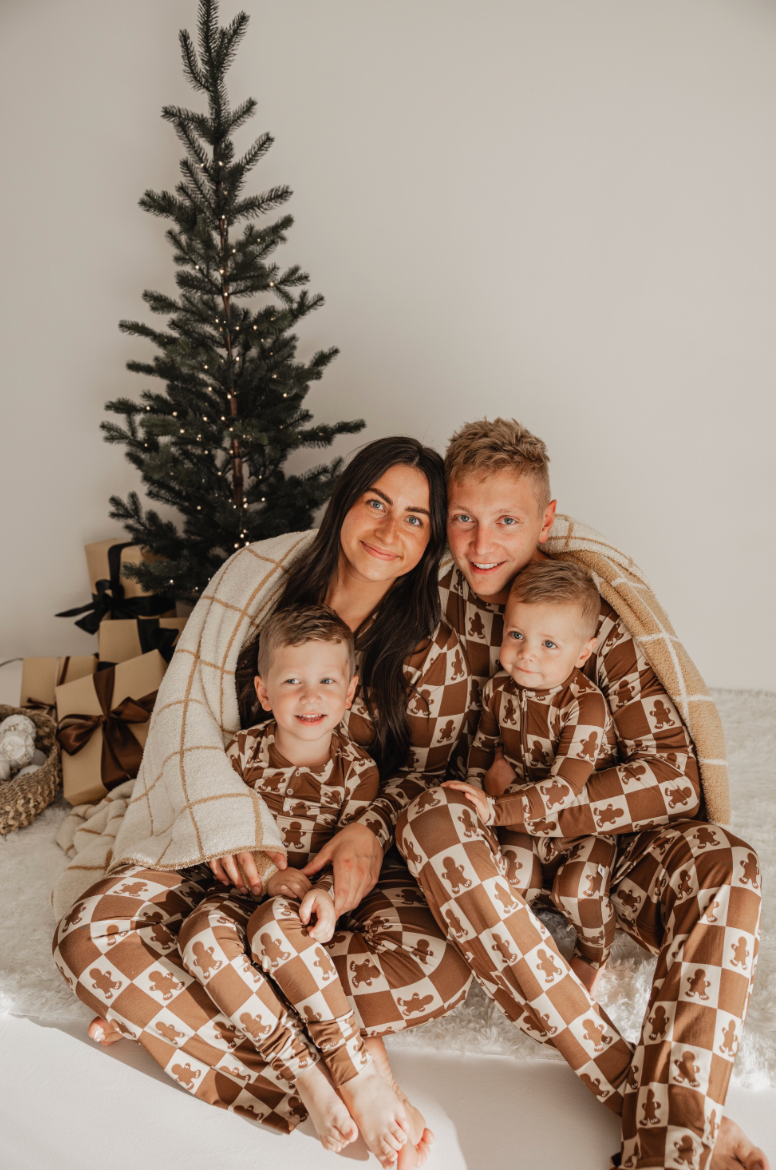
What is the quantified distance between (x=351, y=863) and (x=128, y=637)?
124cm

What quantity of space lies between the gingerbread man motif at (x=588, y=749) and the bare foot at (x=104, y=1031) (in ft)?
3.20

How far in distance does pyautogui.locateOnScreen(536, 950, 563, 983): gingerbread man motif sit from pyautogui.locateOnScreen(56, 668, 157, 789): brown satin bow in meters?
1.22

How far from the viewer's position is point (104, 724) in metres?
2.07

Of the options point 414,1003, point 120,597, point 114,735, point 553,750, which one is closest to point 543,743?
point 553,750

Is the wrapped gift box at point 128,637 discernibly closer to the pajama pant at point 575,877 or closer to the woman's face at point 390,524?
the woman's face at point 390,524

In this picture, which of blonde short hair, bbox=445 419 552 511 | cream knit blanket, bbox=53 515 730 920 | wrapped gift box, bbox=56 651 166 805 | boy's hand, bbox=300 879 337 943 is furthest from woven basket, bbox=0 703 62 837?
blonde short hair, bbox=445 419 552 511

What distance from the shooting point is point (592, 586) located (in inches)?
60.7

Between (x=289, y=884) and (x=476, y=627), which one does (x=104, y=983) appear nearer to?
(x=289, y=884)

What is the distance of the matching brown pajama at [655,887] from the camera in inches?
42.4

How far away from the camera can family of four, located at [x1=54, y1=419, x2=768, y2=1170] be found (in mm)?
1171

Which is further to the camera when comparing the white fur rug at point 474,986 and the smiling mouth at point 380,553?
the smiling mouth at point 380,553

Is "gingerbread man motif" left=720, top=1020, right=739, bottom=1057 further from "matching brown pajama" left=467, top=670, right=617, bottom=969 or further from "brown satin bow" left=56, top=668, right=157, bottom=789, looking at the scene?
"brown satin bow" left=56, top=668, right=157, bottom=789

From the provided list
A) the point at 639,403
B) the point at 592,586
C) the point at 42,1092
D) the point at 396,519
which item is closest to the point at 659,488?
the point at 639,403

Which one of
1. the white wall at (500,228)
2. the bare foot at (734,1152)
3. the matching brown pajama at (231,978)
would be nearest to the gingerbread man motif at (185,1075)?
the matching brown pajama at (231,978)
